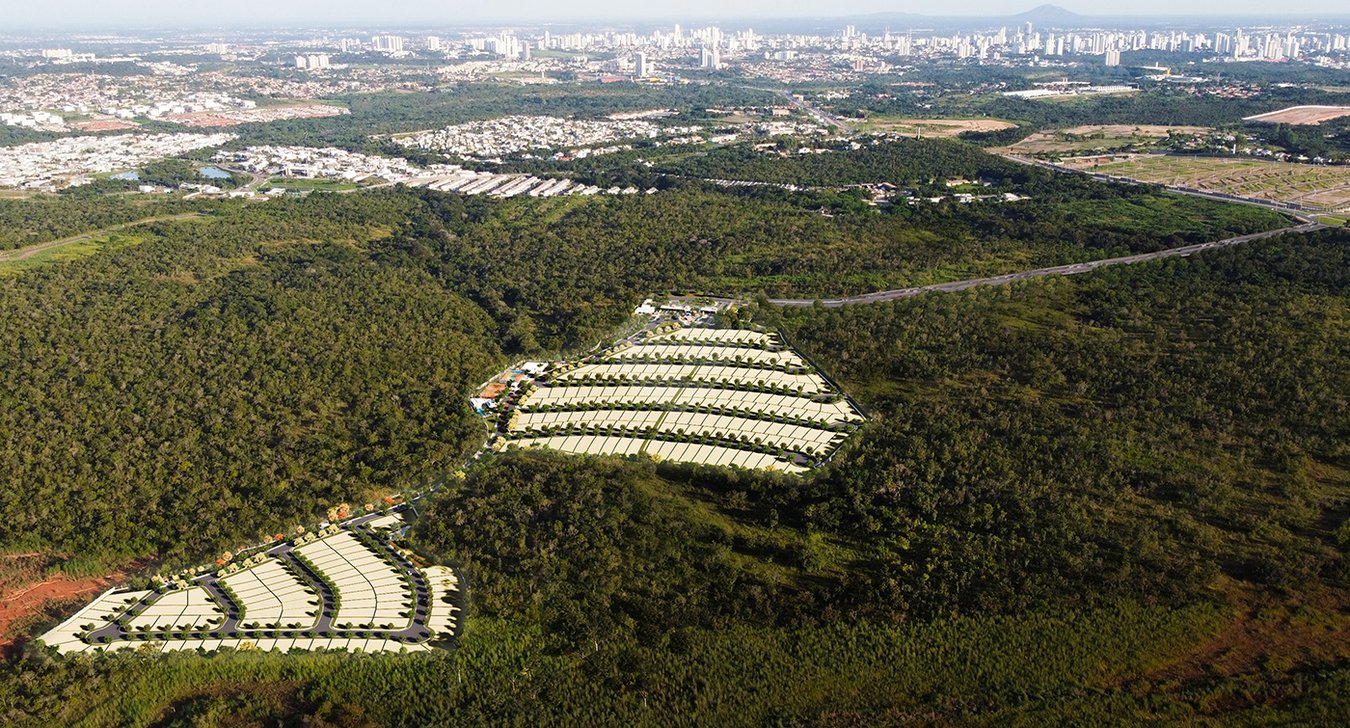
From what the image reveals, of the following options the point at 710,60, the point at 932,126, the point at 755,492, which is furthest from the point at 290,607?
the point at 710,60

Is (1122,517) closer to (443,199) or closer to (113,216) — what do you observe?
(443,199)

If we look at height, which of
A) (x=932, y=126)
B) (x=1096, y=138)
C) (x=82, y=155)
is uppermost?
(x=932, y=126)

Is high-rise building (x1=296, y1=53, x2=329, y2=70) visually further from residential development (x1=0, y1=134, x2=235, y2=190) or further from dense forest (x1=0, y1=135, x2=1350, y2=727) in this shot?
dense forest (x1=0, y1=135, x2=1350, y2=727)

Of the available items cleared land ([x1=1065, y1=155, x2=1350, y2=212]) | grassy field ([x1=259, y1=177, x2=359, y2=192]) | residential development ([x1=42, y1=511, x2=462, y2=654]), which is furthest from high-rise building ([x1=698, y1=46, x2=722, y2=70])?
residential development ([x1=42, y1=511, x2=462, y2=654])

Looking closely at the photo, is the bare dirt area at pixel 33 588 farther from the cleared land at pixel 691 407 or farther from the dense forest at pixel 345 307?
the cleared land at pixel 691 407

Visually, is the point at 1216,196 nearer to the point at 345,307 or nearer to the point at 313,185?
the point at 345,307
